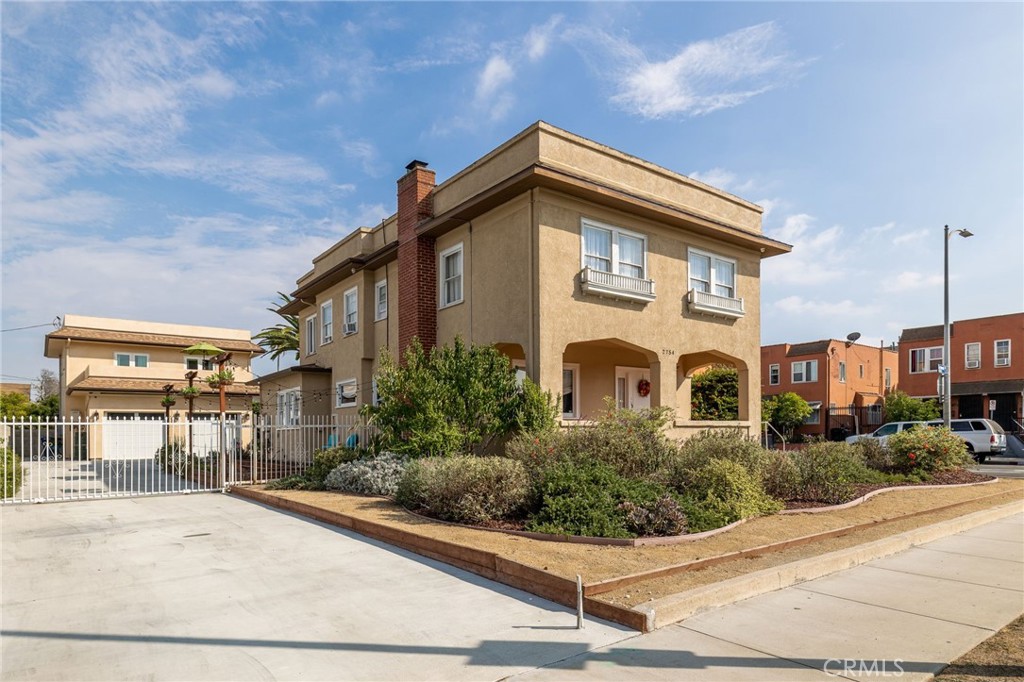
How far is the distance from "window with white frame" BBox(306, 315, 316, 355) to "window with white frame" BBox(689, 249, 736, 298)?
1552cm

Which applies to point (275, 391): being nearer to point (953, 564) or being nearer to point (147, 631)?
point (147, 631)

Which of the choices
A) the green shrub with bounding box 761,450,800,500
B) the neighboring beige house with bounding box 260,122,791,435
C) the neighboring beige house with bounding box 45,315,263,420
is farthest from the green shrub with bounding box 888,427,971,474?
the neighboring beige house with bounding box 45,315,263,420

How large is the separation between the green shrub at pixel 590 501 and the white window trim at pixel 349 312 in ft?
42.9

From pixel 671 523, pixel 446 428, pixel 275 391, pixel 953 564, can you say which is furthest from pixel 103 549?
pixel 275 391

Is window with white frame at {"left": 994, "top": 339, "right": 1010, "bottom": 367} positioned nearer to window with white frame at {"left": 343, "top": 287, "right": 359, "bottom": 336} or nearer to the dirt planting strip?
the dirt planting strip

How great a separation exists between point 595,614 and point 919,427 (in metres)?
16.1

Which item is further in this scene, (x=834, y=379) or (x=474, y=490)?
(x=834, y=379)

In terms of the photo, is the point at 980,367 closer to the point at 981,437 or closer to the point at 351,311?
the point at 981,437

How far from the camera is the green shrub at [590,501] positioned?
8875 millimetres

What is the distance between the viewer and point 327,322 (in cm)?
2519

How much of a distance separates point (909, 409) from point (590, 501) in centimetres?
3516

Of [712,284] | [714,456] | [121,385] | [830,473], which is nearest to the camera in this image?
[714,456]

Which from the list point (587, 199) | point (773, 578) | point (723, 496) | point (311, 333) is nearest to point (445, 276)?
point (587, 199)

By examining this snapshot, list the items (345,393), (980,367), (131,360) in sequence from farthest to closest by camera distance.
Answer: (131,360) → (980,367) → (345,393)
